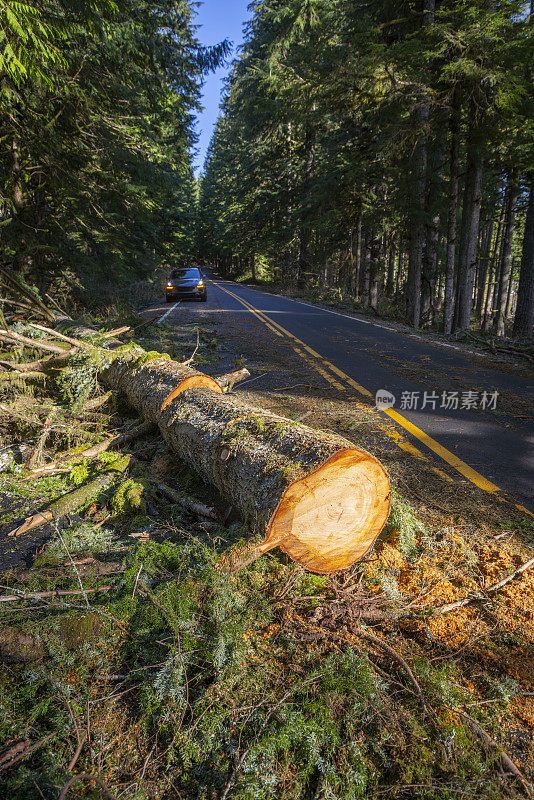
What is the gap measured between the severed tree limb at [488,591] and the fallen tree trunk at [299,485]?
1.70ft

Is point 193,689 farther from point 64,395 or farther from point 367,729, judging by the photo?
point 64,395

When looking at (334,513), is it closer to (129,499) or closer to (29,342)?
(129,499)

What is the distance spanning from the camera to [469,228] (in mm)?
12203

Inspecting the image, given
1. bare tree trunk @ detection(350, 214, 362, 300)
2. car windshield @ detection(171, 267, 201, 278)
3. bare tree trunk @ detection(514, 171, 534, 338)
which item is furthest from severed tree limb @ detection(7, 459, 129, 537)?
bare tree trunk @ detection(350, 214, 362, 300)

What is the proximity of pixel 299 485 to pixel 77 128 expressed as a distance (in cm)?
967

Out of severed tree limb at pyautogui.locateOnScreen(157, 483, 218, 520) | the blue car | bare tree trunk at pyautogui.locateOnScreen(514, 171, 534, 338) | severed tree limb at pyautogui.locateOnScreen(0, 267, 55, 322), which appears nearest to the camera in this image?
severed tree limb at pyautogui.locateOnScreen(157, 483, 218, 520)

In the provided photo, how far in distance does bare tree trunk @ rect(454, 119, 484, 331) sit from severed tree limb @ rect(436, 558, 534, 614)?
33.7 feet

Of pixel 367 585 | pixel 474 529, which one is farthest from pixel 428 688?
pixel 474 529

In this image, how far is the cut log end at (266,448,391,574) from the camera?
2275 mm

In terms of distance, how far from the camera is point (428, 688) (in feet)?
5.71

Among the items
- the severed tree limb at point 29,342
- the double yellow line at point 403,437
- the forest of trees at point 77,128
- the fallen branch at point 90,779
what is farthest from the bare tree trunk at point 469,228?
the fallen branch at point 90,779

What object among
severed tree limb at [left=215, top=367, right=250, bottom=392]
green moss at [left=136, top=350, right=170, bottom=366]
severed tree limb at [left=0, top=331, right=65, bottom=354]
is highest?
severed tree limb at [left=0, top=331, right=65, bottom=354]

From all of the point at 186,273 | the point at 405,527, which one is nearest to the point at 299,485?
the point at 405,527

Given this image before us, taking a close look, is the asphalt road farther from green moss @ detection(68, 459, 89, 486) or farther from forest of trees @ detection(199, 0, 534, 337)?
forest of trees @ detection(199, 0, 534, 337)
